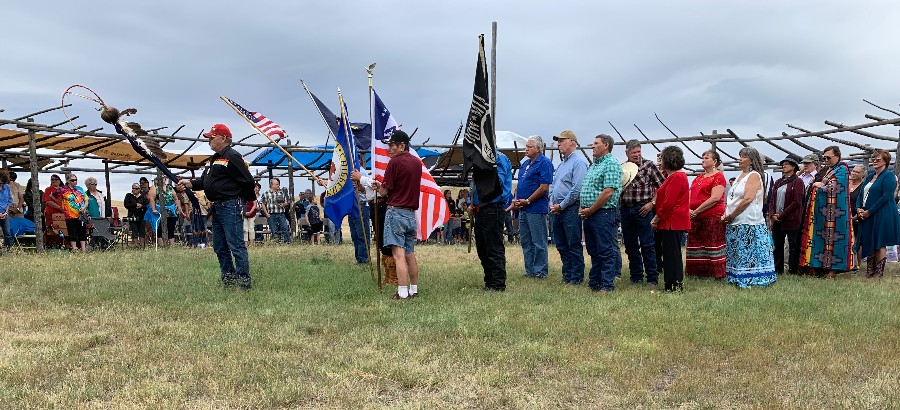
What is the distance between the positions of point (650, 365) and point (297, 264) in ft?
21.9

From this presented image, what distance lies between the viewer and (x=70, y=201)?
12.4 meters

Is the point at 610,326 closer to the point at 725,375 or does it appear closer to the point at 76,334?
the point at 725,375

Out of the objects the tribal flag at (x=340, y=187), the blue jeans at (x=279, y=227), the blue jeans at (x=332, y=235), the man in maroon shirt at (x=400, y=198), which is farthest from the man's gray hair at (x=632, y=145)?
the blue jeans at (x=279, y=227)

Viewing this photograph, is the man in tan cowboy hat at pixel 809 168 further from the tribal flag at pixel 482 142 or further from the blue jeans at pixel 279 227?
the blue jeans at pixel 279 227

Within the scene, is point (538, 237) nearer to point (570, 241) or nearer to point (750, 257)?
point (570, 241)

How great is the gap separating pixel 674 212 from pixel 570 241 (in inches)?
50.4

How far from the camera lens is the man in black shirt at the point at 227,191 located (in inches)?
280

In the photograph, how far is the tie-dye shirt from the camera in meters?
12.4

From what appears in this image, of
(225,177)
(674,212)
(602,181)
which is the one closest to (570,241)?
(602,181)

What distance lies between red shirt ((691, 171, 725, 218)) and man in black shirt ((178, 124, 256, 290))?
17.3 ft

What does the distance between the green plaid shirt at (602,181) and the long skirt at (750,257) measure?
5.34 feet

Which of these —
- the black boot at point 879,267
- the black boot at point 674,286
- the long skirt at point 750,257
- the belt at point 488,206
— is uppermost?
the belt at point 488,206

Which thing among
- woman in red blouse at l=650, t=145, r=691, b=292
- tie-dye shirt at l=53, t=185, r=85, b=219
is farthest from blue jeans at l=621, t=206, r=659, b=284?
tie-dye shirt at l=53, t=185, r=85, b=219

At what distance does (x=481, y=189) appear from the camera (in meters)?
7.28
